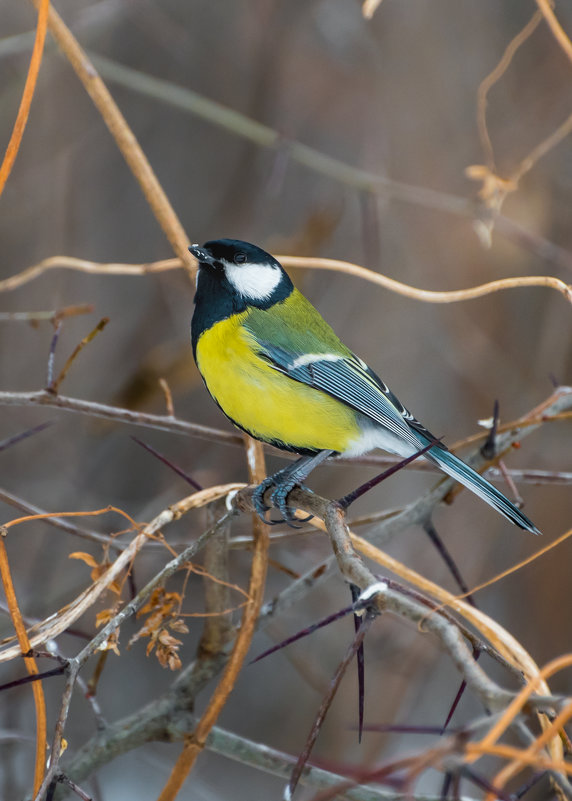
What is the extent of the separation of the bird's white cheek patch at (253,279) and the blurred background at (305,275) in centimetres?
68

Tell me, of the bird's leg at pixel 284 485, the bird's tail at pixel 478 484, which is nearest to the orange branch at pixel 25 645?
the bird's leg at pixel 284 485

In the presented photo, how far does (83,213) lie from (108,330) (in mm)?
415

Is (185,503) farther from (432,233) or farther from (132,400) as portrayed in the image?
(432,233)

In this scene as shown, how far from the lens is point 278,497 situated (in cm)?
129

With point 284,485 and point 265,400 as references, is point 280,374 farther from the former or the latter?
point 284,485

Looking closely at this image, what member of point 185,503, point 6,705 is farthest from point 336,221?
point 6,705

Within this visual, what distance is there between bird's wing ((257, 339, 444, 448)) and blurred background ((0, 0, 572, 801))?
0.80 m

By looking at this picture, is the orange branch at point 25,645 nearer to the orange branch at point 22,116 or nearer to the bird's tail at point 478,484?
the orange branch at point 22,116

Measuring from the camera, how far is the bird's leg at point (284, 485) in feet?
3.98

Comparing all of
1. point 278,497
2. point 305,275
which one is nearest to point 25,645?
point 278,497

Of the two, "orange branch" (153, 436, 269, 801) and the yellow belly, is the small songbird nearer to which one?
the yellow belly

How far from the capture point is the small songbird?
145 centimetres

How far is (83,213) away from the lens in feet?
8.76

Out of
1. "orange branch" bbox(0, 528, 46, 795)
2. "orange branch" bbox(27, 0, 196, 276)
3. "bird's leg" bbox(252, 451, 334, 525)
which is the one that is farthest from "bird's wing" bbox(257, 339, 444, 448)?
"orange branch" bbox(0, 528, 46, 795)
